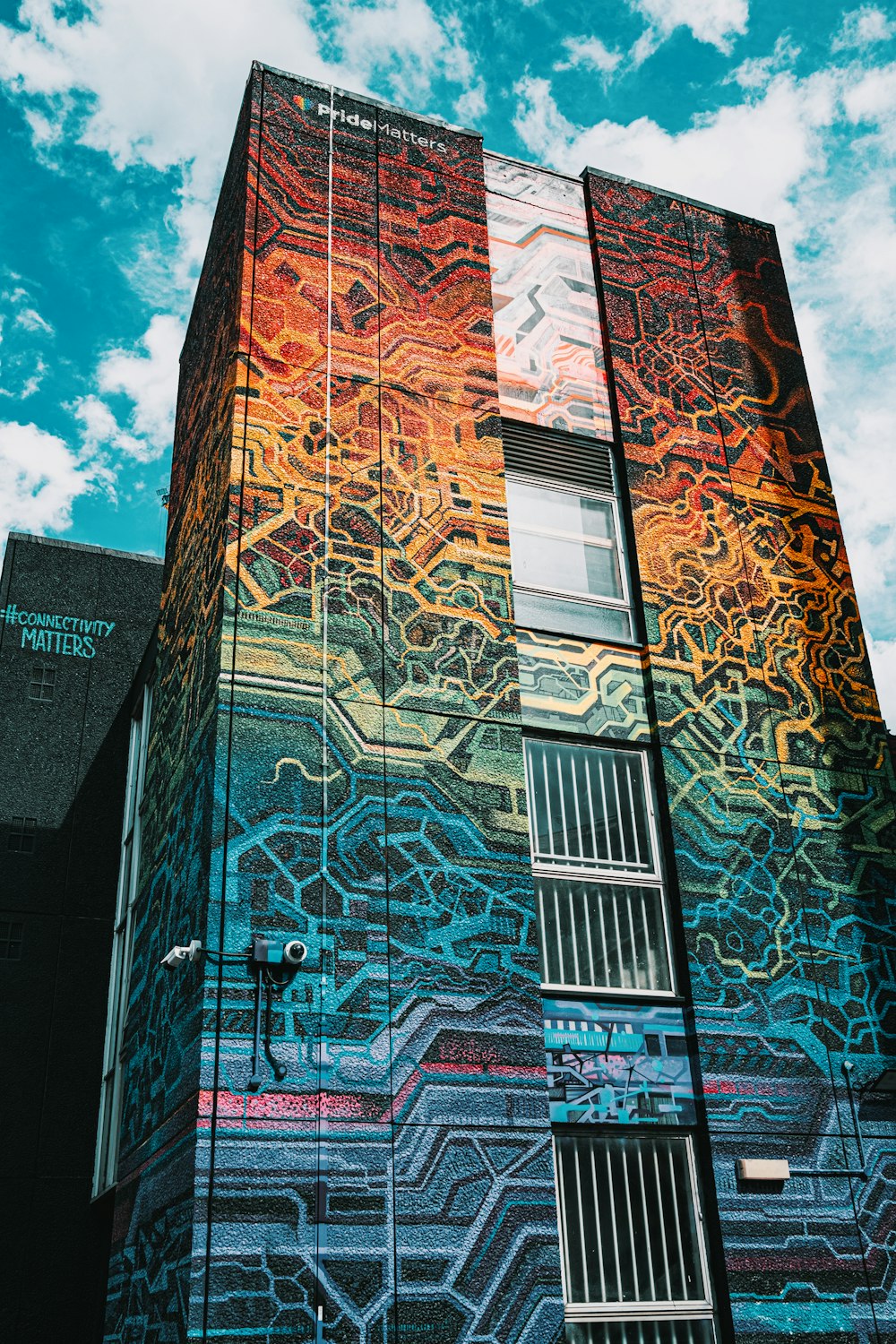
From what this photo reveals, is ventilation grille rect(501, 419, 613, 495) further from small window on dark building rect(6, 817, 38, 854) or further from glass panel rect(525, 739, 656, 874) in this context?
small window on dark building rect(6, 817, 38, 854)

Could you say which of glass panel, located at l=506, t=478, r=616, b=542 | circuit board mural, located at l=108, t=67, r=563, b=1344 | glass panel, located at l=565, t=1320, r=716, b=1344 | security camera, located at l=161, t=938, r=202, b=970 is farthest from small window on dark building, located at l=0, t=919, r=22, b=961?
glass panel, located at l=565, t=1320, r=716, b=1344

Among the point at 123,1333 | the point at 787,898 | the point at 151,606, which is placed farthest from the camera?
the point at 151,606

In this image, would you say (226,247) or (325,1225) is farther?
(226,247)

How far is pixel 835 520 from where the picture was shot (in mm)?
13000

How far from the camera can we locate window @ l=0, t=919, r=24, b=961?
16375 mm

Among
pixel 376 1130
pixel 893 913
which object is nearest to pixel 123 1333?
pixel 376 1130

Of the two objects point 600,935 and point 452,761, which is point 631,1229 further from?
point 452,761

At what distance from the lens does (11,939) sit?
1652cm

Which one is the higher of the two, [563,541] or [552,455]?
[552,455]

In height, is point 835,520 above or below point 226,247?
below

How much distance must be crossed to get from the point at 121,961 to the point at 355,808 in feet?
21.9

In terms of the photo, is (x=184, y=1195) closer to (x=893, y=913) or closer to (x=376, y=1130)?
(x=376, y=1130)

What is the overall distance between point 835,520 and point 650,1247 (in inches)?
290

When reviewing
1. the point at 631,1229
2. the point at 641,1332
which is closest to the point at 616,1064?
the point at 631,1229
